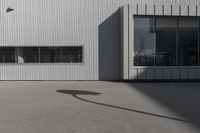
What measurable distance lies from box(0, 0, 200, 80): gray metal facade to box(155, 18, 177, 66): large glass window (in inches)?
53.9

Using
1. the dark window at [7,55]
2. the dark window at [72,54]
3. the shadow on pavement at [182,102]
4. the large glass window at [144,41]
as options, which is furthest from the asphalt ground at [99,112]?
the dark window at [7,55]

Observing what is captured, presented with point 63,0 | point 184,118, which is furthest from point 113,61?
point 184,118

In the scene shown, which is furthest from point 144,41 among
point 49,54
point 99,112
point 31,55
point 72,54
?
point 99,112

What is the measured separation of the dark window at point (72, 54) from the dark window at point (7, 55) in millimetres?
3164

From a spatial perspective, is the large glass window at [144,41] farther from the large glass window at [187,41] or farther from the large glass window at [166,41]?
the large glass window at [187,41]

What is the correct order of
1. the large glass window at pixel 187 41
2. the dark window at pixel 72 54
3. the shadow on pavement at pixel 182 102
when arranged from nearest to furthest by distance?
1. the shadow on pavement at pixel 182 102
2. the large glass window at pixel 187 41
3. the dark window at pixel 72 54

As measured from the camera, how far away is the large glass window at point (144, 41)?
1878 cm

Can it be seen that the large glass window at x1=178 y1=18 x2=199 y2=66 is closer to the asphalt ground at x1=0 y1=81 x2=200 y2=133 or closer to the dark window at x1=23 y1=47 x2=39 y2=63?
the asphalt ground at x1=0 y1=81 x2=200 y2=133

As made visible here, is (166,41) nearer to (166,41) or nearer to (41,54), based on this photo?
(166,41)

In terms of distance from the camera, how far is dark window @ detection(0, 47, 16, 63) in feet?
65.4

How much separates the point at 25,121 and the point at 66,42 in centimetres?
1151

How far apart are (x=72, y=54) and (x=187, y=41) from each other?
7.04 m

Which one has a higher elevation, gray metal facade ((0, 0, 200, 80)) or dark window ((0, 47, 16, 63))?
gray metal facade ((0, 0, 200, 80))

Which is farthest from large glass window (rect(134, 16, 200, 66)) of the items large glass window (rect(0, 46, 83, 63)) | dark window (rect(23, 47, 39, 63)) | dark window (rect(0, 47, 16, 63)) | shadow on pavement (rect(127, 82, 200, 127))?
dark window (rect(0, 47, 16, 63))
